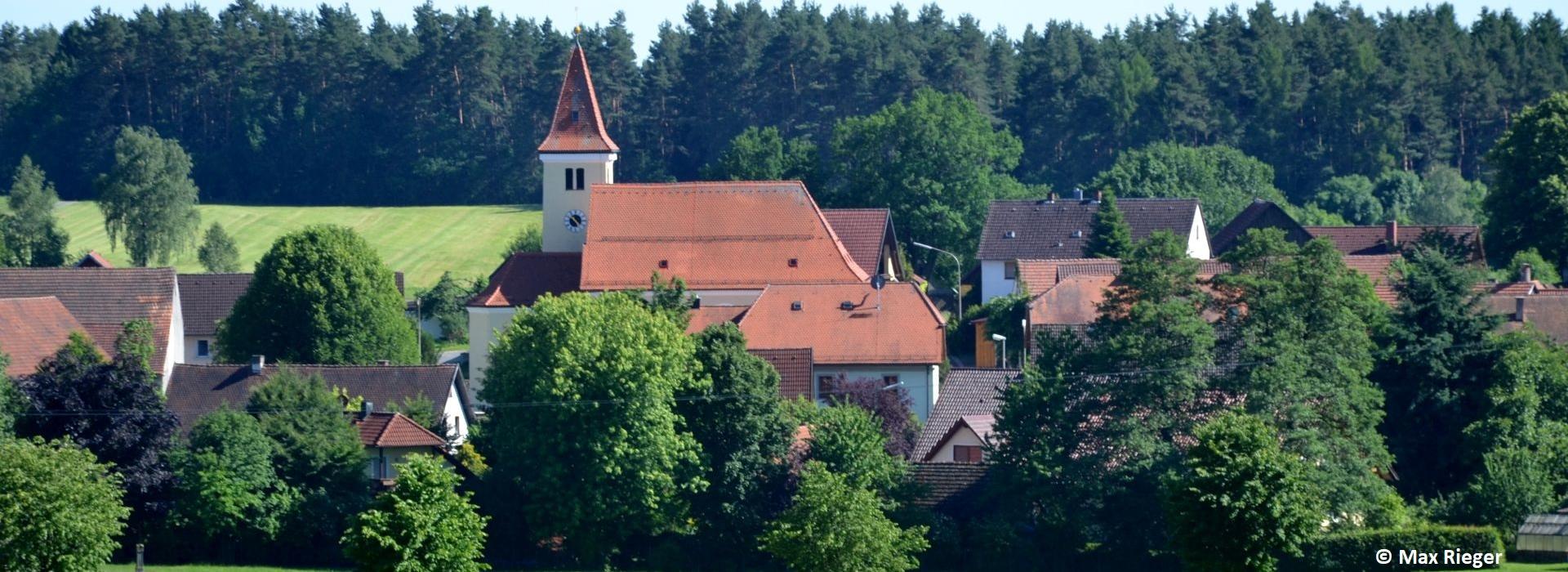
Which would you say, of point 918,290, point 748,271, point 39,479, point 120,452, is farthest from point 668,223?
point 39,479

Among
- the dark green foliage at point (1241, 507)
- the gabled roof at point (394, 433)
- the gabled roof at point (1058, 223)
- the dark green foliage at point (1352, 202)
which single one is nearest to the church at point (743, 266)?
the gabled roof at point (1058, 223)

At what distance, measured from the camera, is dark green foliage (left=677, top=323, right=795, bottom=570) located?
43.7 meters

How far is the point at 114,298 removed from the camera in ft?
176

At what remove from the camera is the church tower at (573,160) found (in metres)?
66.0

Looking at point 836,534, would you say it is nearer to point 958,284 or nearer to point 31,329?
point 31,329

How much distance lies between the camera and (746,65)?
355 ft

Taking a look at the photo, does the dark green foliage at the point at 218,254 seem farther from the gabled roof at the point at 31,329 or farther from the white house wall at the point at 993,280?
the gabled roof at the point at 31,329

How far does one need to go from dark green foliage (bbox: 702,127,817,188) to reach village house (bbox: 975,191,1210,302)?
8.46m

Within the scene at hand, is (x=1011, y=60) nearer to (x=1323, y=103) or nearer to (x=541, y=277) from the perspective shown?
(x=1323, y=103)

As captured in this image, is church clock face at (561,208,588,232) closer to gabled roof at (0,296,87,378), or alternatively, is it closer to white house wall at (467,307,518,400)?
white house wall at (467,307,518,400)

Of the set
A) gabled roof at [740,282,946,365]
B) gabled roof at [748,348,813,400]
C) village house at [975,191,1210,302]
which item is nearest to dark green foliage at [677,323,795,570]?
gabled roof at [748,348,813,400]

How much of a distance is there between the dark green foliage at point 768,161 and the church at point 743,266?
45.8 ft

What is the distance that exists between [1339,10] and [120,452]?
3216 inches

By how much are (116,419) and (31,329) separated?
6439mm
